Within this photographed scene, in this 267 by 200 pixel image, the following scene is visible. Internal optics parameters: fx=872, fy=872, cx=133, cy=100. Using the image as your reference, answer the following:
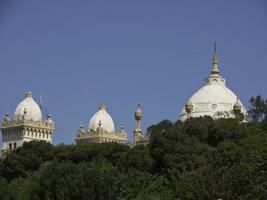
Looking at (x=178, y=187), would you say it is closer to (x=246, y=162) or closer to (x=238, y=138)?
(x=246, y=162)

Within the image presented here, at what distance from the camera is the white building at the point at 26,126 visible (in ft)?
368

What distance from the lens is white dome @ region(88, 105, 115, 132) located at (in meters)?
117

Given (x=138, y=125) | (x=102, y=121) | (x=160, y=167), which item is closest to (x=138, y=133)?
(x=138, y=125)

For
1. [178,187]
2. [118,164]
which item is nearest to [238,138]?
[118,164]

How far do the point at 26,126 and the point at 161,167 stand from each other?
50.3 m

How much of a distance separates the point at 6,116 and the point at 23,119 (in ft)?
18.1

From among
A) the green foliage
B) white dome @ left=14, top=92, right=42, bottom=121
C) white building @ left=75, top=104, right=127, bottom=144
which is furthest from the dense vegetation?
white dome @ left=14, top=92, right=42, bottom=121

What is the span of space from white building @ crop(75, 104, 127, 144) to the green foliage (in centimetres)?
3116

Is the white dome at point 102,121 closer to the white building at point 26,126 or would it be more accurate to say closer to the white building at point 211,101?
the white building at point 26,126

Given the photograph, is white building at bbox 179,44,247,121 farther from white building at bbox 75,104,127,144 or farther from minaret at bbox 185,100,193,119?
white building at bbox 75,104,127,144

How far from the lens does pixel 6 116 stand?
11675 cm

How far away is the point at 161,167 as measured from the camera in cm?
6431

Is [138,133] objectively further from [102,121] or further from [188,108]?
[102,121]

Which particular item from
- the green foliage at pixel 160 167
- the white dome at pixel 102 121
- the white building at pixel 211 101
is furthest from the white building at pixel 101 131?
the green foliage at pixel 160 167
